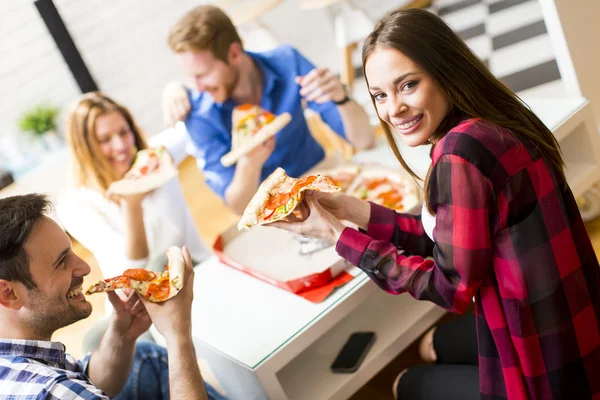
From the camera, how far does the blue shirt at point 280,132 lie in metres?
2.44

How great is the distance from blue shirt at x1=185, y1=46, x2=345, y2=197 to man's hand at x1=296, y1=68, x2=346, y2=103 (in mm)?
84

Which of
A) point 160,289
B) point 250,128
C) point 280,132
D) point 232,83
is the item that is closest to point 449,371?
point 160,289

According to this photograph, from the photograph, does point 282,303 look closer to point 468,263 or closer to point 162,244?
point 468,263

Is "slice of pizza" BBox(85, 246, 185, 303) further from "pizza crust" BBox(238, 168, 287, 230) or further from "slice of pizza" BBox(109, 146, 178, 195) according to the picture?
"slice of pizza" BBox(109, 146, 178, 195)

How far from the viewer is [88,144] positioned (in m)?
2.26

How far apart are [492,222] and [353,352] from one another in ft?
2.52

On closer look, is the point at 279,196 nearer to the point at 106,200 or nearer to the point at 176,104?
the point at 106,200

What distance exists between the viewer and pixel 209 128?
2.45m

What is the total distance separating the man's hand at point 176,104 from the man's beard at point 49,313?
1169 mm

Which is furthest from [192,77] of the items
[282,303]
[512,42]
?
[512,42]

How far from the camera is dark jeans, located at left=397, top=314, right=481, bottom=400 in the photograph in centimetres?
156

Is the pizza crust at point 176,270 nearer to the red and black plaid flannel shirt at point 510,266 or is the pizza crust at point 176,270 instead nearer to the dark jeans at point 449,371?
the red and black plaid flannel shirt at point 510,266

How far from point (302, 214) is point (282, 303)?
0.32 metres

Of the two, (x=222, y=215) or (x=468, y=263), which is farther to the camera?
(x=222, y=215)
